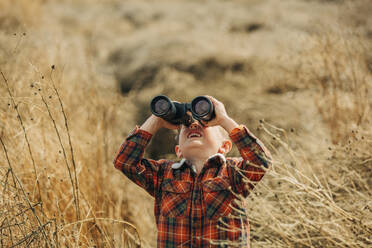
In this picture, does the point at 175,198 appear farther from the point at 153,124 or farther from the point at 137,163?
the point at 153,124

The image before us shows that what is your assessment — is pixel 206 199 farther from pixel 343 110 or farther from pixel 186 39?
pixel 186 39

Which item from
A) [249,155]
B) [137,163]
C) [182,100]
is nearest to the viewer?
[249,155]

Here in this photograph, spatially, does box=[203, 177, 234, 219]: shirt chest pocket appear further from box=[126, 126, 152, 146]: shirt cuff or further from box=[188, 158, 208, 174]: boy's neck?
box=[126, 126, 152, 146]: shirt cuff

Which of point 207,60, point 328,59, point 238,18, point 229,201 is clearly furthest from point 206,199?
point 238,18

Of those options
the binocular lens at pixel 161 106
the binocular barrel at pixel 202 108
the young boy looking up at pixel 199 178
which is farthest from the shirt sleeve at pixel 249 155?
the binocular lens at pixel 161 106

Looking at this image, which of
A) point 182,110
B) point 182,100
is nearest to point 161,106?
point 182,110

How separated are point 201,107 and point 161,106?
188 millimetres

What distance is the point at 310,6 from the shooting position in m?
8.17

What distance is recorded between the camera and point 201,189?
5.21 ft

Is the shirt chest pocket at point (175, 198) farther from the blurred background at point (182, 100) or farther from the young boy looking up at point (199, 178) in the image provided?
the blurred background at point (182, 100)

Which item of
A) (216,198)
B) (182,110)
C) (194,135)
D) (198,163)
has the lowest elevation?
(216,198)

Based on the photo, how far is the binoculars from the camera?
1.52m

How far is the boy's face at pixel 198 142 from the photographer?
162cm

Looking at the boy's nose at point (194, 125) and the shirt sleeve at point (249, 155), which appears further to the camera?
the boy's nose at point (194, 125)
